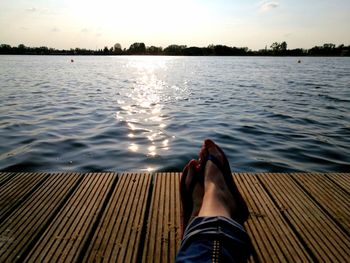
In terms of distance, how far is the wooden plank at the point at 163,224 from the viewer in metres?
2.03

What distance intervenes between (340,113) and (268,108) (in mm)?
2114

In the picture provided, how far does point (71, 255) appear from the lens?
1.99 metres

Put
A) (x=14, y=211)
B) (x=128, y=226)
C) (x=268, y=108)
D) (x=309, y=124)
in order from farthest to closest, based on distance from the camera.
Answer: (x=268, y=108) < (x=309, y=124) < (x=14, y=211) < (x=128, y=226)

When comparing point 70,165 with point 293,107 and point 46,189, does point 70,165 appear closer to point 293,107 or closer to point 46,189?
point 46,189

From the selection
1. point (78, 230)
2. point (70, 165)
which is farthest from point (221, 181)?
point (70, 165)

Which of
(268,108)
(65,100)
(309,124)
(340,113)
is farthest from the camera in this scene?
(65,100)

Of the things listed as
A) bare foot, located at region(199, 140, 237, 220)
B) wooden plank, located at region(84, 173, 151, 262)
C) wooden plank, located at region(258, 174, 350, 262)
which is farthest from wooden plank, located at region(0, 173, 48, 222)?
wooden plank, located at region(258, 174, 350, 262)

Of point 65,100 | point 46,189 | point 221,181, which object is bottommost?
point 65,100

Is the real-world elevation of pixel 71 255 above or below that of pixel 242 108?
above

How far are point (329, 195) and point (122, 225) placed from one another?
2004 mm

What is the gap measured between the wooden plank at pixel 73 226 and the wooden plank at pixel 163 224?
0.47 meters

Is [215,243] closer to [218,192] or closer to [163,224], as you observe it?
[218,192]

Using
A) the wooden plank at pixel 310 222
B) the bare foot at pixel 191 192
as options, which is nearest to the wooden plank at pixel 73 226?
the bare foot at pixel 191 192

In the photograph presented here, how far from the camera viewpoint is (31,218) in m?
2.43
